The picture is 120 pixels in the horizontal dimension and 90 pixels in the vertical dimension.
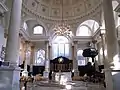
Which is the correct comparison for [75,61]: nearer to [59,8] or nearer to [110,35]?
[59,8]

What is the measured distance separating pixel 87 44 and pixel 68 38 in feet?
10.3

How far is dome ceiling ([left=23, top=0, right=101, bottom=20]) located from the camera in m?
18.4

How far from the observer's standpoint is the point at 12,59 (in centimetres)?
523

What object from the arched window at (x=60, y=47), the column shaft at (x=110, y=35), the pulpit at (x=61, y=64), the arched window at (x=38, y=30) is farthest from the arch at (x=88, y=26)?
the column shaft at (x=110, y=35)

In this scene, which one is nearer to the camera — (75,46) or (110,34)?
(110,34)

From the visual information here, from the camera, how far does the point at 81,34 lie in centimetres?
2081

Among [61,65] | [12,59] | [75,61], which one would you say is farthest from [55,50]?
[12,59]

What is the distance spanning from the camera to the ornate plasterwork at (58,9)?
18.2m

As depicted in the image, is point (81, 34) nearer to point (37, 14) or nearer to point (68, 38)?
point (68, 38)

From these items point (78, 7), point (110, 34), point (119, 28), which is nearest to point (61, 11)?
point (78, 7)

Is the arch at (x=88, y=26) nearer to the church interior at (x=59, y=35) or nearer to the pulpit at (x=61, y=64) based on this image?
the church interior at (x=59, y=35)

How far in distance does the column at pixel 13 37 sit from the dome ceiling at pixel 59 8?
12.4m

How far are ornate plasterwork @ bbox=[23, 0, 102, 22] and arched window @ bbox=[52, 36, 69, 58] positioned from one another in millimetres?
3968

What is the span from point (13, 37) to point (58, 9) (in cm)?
1540
